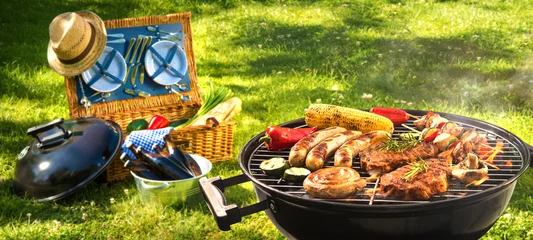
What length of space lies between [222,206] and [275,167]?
13.5 inches

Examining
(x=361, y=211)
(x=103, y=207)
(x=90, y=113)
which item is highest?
(x=361, y=211)

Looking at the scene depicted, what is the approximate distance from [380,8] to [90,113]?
17.3 ft

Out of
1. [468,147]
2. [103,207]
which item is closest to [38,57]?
[103,207]

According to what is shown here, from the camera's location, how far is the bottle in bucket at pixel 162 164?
4.21m

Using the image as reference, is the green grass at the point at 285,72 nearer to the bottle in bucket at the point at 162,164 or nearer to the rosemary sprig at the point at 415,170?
the bottle in bucket at the point at 162,164

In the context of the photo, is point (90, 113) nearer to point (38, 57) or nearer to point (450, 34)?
point (38, 57)

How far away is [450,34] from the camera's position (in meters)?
7.71

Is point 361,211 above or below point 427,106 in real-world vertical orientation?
above

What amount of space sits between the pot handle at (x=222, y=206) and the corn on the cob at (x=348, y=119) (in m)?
0.55

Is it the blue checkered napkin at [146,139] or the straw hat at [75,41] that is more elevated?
the straw hat at [75,41]

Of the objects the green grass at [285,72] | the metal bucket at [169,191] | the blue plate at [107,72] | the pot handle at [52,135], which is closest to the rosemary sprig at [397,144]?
the green grass at [285,72]

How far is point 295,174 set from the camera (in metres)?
2.88

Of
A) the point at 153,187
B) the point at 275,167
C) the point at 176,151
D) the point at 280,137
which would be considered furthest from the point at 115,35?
the point at 275,167

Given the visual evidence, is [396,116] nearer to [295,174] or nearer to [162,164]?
[295,174]
